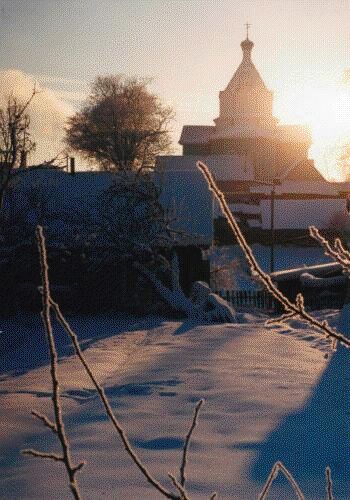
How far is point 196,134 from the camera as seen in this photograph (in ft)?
205

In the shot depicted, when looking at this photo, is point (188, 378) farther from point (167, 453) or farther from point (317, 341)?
point (317, 341)

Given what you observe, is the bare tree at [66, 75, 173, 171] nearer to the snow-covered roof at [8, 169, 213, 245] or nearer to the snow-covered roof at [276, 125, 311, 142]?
the snow-covered roof at [276, 125, 311, 142]

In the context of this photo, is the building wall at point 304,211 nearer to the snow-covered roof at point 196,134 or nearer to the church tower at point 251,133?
the church tower at point 251,133

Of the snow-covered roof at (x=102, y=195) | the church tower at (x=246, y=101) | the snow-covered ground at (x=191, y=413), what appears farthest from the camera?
the church tower at (x=246, y=101)


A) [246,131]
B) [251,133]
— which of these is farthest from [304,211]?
[246,131]

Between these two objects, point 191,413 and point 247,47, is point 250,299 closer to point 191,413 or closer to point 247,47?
Result: point 191,413

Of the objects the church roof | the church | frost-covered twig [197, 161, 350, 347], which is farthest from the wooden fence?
the church roof

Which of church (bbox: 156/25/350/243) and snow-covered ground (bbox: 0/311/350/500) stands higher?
church (bbox: 156/25/350/243)

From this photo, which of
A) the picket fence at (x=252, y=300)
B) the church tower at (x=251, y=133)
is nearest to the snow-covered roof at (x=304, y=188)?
the church tower at (x=251, y=133)

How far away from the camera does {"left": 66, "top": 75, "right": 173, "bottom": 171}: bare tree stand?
5375 centimetres

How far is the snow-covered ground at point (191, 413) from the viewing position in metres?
5.78

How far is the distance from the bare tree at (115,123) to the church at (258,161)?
346 centimetres

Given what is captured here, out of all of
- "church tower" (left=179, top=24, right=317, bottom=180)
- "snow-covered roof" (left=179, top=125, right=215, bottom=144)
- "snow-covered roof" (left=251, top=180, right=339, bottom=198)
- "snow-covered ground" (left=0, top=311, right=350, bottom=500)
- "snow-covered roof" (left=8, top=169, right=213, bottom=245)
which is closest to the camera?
"snow-covered ground" (left=0, top=311, right=350, bottom=500)

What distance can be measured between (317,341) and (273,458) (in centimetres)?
839
